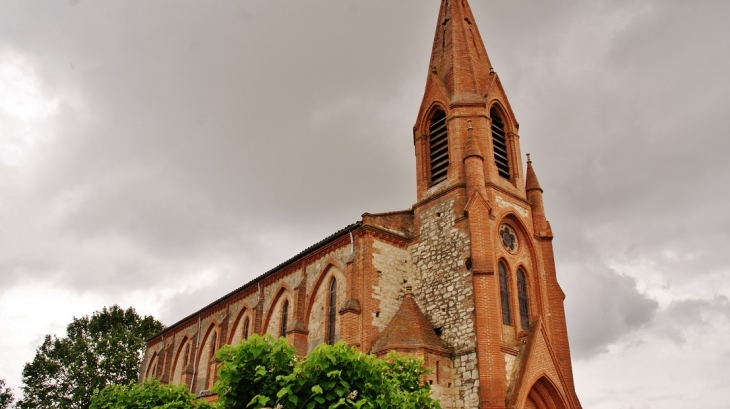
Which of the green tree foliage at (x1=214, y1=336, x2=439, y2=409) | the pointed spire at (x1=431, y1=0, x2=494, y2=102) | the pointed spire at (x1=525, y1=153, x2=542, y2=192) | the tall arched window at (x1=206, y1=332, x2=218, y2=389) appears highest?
the pointed spire at (x1=431, y1=0, x2=494, y2=102)

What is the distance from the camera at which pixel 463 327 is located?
71.2 ft

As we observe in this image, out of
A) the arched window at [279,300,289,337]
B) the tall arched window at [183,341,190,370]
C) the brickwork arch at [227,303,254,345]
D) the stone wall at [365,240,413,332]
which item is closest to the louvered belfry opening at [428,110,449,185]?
the stone wall at [365,240,413,332]

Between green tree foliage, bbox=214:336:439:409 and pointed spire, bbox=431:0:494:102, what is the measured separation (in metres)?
16.8

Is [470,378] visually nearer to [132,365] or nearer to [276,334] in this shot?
[276,334]

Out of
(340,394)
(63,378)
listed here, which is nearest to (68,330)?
(63,378)

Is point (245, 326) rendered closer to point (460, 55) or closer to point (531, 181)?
point (531, 181)

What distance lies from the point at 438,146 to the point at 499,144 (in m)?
3.04

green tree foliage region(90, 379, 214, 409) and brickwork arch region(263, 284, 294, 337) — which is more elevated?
brickwork arch region(263, 284, 294, 337)

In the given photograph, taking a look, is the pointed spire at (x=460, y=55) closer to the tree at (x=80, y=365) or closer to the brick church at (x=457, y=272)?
the brick church at (x=457, y=272)

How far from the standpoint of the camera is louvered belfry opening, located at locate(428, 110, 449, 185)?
87.6ft

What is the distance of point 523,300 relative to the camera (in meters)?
24.5

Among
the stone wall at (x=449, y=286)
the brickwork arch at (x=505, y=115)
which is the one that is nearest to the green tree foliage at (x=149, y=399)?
the stone wall at (x=449, y=286)

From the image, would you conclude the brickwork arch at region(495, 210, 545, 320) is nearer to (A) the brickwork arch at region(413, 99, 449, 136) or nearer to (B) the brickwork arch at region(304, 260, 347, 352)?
(A) the brickwork arch at region(413, 99, 449, 136)

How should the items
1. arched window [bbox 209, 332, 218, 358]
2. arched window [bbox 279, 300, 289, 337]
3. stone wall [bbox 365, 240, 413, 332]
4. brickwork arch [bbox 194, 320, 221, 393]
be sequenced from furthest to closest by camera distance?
arched window [bbox 209, 332, 218, 358] < brickwork arch [bbox 194, 320, 221, 393] < arched window [bbox 279, 300, 289, 337] < stone wall [bbox 365, 240, 413, 332]
